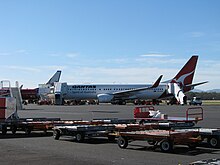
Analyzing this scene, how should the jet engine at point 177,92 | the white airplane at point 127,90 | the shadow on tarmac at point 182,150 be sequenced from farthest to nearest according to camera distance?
the white airplane at point 127,90 < the jet engine at point 177,92 < the shadow on tarmac at point 182,150

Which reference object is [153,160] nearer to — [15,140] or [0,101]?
[15,140]

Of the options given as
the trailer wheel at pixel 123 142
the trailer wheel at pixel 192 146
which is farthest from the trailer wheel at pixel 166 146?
the trailer wheel at pixel 123 142

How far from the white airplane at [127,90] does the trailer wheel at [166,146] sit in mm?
57709

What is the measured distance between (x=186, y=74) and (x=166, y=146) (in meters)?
61.4

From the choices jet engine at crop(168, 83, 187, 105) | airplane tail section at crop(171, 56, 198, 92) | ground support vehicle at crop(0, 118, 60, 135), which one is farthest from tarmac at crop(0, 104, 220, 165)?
airplane tail section at crop(171, 56, 198, 92)

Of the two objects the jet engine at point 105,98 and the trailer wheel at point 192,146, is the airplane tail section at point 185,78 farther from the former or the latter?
the trailer wheel at point 192,146

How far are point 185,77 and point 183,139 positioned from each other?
6080 cm

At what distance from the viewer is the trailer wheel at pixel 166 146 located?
36.2 feet

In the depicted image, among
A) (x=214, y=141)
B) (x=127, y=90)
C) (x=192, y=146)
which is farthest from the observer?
(x=127, y=90)

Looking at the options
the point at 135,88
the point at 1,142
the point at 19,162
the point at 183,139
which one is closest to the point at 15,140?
the point at 1,142

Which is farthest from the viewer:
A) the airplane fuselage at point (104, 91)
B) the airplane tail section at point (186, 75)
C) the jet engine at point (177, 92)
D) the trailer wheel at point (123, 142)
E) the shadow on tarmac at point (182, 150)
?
the airplane tail section at point (186, 75)

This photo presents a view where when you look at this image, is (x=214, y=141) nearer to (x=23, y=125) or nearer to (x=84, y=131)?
(x=84, y=131)

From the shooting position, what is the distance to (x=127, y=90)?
2776 inches

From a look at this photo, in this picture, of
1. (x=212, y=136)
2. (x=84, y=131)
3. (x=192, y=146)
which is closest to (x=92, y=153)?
(x=84, y=131)
